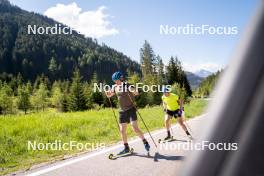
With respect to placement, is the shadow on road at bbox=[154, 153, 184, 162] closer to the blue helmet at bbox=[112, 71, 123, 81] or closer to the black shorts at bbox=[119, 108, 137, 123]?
the black shorts at bbox=[119, 108, 137, 123]

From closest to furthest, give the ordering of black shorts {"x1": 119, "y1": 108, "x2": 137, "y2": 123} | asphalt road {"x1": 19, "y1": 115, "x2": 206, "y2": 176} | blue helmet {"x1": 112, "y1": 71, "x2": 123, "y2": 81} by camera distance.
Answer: asphalt road {"x1": 19, "y1": 115, "x2": 206, "y2": 176}
blue helmet {"x1": 112, "y1": 71, "x2": 123, "y2": 81}
black shorts {"x1": 119, "y1": 108, "x2": 137, "y2": 123}

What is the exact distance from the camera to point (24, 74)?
186375mm

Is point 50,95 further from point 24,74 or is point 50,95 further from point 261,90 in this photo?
point 261,90

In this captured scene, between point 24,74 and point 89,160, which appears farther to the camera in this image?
point 24,74

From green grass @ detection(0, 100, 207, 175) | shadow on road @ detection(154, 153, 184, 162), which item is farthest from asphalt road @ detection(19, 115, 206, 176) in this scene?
green grass @ detection(0, 100, 207, 175)

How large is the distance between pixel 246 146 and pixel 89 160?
26.6ft

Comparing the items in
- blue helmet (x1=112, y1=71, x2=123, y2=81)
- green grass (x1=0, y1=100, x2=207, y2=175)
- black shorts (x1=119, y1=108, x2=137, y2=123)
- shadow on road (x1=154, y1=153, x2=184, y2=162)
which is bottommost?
green grass (x1=0, y1=100, x2=207, y2=175)

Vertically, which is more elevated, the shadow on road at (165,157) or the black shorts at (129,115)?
the black shorts at (129,115)

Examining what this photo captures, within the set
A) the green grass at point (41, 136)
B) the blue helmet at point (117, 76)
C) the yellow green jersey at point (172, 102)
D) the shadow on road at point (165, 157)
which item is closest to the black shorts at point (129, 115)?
the blue helmet at point (117, 76)

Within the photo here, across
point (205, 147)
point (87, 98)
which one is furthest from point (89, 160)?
point (87, 98)

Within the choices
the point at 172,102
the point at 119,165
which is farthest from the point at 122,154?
the point at 172,102

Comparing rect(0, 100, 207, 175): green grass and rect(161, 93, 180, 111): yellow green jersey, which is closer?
rect(0, 100, 207, 175): green grass

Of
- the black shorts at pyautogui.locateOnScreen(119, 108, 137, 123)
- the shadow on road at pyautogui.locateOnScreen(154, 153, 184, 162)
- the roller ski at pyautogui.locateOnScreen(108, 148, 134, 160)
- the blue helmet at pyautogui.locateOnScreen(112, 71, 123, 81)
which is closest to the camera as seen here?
the shadow on road at pyautogui.locateOnScreen(154, 153, 184, 162)

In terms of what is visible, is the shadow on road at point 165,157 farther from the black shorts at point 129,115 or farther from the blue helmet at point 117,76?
the blue helmet at point 117,76
